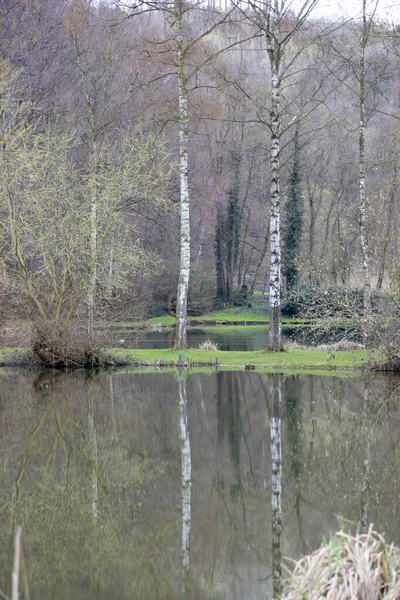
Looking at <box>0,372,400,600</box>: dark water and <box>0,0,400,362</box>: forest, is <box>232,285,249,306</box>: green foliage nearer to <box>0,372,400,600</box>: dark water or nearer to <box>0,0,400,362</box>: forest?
<box>0,0,400,362</box>: forest

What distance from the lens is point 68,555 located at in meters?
6.55

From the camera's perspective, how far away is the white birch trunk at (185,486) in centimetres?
621

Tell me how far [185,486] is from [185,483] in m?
0.13

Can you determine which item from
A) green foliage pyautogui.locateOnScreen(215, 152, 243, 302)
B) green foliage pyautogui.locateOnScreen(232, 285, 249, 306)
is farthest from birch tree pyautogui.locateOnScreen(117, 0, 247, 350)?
green foliage pyautogui.locateOnScreen(232, 285, 249, 306)

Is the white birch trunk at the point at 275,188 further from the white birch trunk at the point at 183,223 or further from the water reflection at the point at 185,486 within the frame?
the water reflection at the point at 185,486

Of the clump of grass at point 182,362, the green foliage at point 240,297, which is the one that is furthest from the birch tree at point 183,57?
the green foliage at point 240,297

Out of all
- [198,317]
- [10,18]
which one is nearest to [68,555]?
[10,18]

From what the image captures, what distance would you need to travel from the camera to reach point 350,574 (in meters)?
3.75

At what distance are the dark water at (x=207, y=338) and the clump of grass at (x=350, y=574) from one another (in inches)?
678

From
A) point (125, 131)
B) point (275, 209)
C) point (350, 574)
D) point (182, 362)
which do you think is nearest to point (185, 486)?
point (350, 574)

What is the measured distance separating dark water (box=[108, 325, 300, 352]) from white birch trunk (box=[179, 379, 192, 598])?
27.6ft

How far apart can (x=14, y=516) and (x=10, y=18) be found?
25.1 metres

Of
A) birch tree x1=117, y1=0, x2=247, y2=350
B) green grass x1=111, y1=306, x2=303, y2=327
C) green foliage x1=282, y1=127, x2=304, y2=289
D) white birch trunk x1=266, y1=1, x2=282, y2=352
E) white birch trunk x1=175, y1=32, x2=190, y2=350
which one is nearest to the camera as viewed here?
white birch trunk x1=266, y1=1, x2=282, y2=352

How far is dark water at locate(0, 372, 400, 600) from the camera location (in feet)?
20.4
